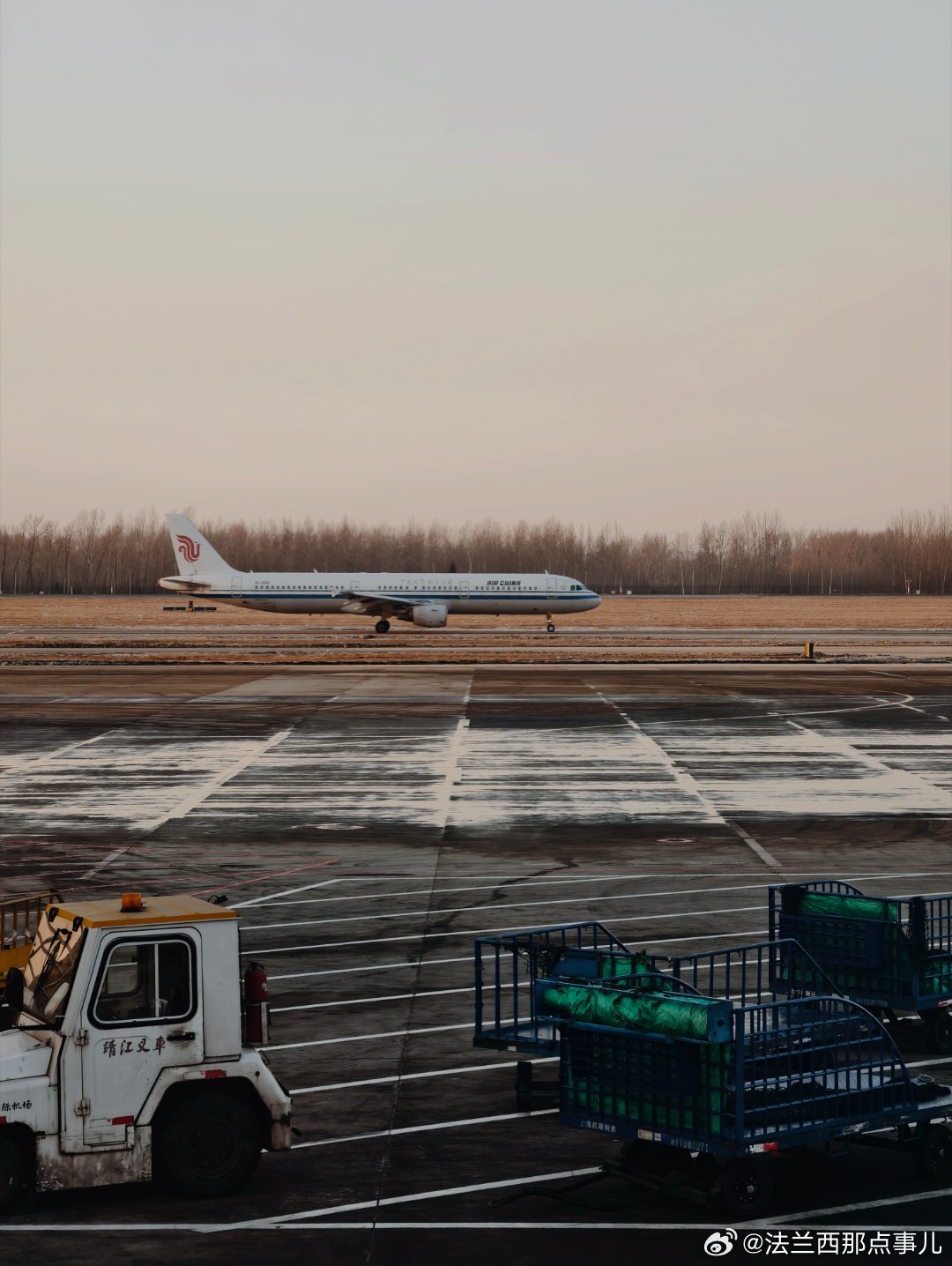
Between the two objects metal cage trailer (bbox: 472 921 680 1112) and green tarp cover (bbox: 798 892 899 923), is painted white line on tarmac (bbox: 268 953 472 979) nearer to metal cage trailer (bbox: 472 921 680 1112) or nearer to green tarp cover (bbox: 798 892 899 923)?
metal cage trailer (bbox: 472 921 680 1112)

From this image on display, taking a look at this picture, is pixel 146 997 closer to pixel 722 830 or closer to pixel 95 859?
pixel 95 859

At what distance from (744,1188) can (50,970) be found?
630 cm

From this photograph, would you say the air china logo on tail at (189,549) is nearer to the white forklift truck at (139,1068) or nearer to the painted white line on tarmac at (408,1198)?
the white forklift truck at (139,1068)

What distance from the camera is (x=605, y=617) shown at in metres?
147

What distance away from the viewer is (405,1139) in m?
13.4

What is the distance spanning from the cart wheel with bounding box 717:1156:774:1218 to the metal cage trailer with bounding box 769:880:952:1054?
193 inches

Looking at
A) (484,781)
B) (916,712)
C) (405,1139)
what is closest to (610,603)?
(916,712)

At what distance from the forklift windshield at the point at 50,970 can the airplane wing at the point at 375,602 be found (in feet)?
295

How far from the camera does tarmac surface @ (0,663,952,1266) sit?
11.7m

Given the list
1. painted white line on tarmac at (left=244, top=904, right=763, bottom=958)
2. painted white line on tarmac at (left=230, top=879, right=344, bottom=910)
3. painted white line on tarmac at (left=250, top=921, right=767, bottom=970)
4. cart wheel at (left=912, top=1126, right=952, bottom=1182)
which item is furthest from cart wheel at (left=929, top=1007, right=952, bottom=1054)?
painted white line on tarmac at (left=230, top=879, right=344, bottom=910)

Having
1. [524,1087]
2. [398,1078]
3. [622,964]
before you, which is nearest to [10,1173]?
[398,1078]

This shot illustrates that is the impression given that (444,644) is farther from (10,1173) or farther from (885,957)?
(10,1173)

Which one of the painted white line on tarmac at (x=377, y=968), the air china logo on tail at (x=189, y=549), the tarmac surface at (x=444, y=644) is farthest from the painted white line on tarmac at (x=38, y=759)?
the air china logo on tail at (x=189, y=549)

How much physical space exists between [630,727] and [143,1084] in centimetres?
3990
